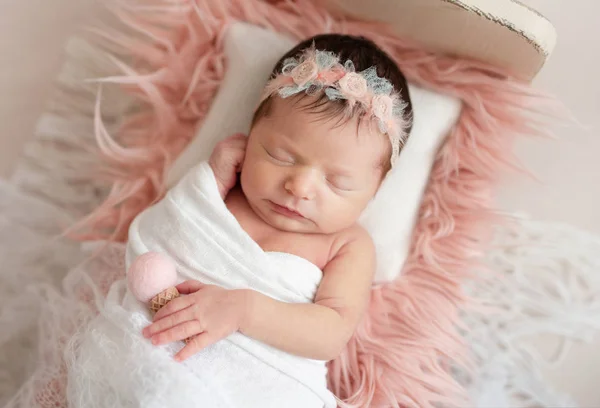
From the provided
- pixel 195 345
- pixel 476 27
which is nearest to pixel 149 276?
pixel 195 345

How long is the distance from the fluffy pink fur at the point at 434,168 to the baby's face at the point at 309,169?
23 centimetres

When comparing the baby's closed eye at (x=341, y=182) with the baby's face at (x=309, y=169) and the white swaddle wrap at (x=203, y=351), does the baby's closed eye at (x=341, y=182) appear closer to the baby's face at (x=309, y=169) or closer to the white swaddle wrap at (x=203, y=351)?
the baby's face at (x=309, y=169)

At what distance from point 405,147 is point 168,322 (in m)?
0.56

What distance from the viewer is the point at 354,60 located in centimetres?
105

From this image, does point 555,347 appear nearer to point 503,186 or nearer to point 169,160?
point 503,186

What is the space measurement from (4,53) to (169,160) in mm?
537

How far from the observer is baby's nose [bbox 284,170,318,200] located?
3.24 ft

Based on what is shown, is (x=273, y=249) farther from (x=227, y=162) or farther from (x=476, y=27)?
(x=476, y=27)

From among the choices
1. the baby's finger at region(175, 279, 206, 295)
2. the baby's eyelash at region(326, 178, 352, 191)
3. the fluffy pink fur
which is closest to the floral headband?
the baby's eyelash at region(326, 178, 352, 191)

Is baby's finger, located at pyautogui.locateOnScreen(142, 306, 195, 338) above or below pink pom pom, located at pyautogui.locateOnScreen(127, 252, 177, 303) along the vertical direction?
below

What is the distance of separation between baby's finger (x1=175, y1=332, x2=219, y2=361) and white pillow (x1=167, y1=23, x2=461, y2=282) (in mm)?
408

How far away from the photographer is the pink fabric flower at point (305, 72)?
1.00 meters

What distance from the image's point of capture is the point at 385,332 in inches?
45.8

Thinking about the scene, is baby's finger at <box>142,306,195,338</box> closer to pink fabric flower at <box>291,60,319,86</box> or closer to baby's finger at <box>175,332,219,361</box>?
baby's finger at <box>175,332,219,361</box>
